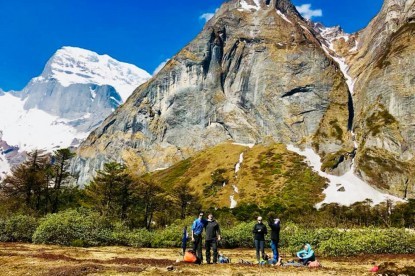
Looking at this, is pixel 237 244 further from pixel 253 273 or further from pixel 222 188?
pixel 222 188

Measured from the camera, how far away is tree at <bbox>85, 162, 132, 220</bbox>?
80.9m

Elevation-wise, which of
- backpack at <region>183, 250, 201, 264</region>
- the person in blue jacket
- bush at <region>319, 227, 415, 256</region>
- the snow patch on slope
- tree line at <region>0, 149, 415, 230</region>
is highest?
the snow patch on slope

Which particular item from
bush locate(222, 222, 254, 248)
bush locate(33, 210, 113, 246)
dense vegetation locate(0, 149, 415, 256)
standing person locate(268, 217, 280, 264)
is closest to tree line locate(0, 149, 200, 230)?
dense vegetation locate(0, 149, 415, 256)

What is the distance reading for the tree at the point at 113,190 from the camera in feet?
265

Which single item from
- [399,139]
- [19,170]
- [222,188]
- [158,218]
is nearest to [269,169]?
[222,188]

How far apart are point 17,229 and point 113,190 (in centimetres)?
→ 3528

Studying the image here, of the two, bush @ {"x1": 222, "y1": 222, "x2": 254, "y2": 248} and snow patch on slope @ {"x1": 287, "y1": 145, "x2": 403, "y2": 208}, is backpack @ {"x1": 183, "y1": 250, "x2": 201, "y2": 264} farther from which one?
snow patch on slope @ {"x1": 287, "y1": 145, "x2": 403, "y2": 208}

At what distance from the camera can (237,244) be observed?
48.9m

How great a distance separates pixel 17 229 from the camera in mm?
47531

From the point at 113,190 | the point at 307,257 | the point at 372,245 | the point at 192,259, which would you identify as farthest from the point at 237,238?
the point at 113,190

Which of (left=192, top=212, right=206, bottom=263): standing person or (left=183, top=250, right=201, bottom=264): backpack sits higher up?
(left=192, top=212, right=206, bottom=263): standing person

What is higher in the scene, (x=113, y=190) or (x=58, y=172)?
(x=58, y=172)

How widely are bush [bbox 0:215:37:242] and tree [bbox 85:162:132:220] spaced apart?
30.5 m

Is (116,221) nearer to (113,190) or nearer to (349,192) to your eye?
(113,190)
